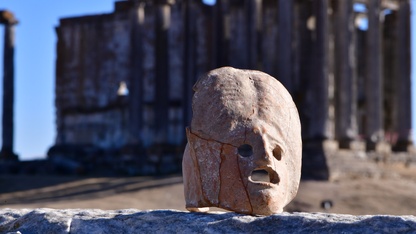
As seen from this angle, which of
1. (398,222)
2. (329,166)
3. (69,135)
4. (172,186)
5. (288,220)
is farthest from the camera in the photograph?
(69,135)

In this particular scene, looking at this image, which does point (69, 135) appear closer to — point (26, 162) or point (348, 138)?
point (26, 162)

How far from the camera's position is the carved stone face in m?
5.73

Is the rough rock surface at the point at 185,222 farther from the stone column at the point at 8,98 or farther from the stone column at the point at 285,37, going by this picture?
the stone column at the point at 8,98

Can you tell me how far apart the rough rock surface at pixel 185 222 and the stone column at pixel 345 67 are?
19.2m

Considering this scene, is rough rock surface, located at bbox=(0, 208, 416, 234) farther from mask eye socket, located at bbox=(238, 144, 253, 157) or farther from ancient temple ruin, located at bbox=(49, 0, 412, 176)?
ancient temple ruin, located at bbox=(49, 0, 412, 176)

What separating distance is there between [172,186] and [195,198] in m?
13.6

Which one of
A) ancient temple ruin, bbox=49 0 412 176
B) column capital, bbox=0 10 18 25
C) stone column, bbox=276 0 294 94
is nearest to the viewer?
stone column, bbox=276 0 294 94

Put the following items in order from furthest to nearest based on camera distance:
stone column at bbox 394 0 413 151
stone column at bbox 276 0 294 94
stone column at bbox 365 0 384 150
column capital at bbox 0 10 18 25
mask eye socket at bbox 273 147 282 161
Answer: column capital at bbox 0 10 18 25
stone column at bbox 394 0 413 151
stone column at bbox 365 0 384 150
stone column at bbox 276 0 294 94
mask eye socket at bbox 273 147 282 161

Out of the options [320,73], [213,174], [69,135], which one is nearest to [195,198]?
[213,174]

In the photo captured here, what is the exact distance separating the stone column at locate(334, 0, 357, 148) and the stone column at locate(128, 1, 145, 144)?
679 cm

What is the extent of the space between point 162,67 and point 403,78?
8.43 meters

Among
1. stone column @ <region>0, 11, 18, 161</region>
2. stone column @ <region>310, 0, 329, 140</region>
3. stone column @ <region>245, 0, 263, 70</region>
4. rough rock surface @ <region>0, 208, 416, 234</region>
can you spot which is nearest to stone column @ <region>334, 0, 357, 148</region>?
stone column @ <region>310, 0, 329, 140</region>

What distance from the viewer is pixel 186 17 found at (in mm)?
26578

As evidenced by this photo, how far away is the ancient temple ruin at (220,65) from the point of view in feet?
79.2
